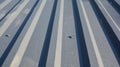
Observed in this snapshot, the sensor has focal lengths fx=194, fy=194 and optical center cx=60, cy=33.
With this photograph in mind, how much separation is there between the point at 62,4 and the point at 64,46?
3.22 ft

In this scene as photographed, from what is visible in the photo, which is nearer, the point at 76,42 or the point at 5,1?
the point at 76,42

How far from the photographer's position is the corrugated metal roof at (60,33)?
1.43m

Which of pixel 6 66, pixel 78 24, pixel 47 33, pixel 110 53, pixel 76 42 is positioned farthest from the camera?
A: pixel 78 24

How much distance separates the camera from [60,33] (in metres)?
1.75

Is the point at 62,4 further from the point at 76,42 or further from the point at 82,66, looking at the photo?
the point at 82,66

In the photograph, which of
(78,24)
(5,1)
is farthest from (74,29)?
(5,1)

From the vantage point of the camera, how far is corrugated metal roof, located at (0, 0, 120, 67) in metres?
1.43

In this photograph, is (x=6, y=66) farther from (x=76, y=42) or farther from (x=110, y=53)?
(x=110, y=53)

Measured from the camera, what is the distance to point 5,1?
8.27ft

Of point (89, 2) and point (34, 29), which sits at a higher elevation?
point (34, 29)

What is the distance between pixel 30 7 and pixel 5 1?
397mm

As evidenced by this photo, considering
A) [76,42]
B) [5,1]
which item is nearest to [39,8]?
[5,1]

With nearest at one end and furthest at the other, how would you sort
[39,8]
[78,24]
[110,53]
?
1. [110,53]
2. [78,24]
3. [39,8]

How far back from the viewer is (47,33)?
1.78 m
